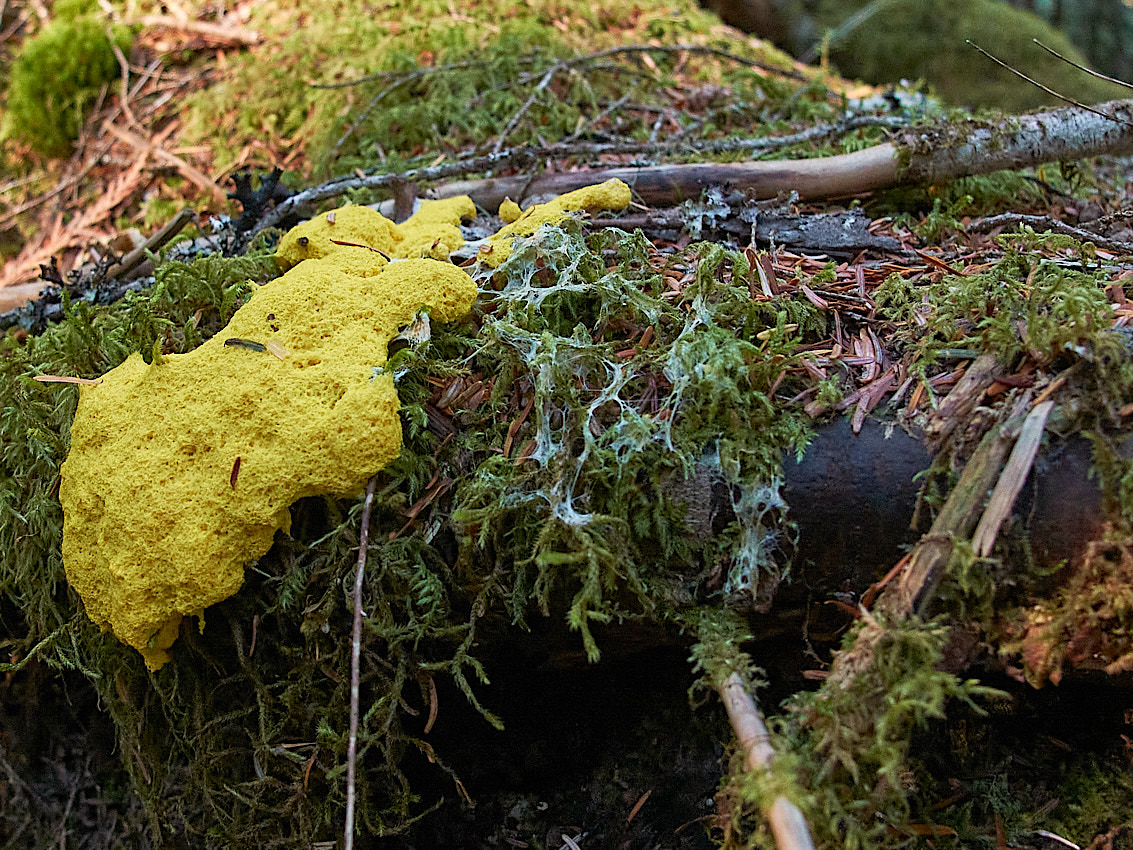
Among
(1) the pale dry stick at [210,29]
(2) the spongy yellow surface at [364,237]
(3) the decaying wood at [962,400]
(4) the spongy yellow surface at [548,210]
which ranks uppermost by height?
(3) the decaying wood at [962,400]

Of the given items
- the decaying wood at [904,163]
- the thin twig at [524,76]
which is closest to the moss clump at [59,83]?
the thin twig at [524,76]

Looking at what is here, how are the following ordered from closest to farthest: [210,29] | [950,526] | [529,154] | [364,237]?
[950,526] → [364,237] → [529,154] → [210,29]

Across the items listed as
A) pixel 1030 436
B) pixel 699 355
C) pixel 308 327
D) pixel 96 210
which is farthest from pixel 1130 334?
pixel 96 210

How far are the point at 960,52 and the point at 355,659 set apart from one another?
7657mm

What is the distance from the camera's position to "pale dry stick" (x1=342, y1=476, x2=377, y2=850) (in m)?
1.76

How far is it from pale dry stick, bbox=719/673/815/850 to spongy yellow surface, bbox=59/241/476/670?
0.98 metres

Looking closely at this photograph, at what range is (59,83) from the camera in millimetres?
4734

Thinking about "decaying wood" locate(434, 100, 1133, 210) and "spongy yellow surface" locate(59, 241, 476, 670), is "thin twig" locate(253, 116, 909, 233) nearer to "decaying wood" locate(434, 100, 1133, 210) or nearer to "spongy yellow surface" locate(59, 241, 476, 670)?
"decaying wood" locate(434, 100, 1133, 210)

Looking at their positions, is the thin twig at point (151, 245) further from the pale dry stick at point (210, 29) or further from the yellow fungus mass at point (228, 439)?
the pale dry stick at point (210, 29)

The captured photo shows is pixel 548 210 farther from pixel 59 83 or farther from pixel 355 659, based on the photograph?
pixel 59 83

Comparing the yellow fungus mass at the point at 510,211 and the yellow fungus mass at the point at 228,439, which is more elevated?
the yellow fungus mass at the point at 510,211

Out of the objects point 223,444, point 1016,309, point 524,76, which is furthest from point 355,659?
point 524,76

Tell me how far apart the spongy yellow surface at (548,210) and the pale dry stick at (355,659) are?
78 centimetres

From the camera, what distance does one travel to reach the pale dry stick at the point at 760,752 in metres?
1.37
